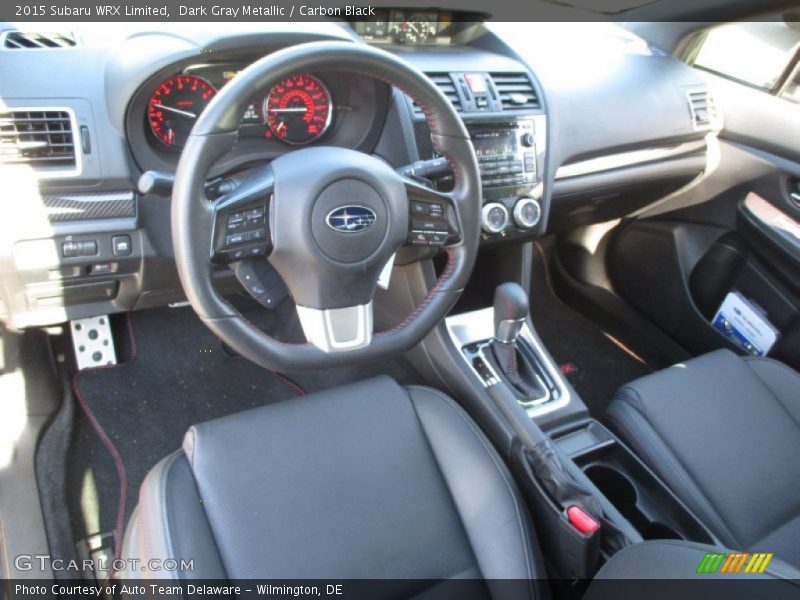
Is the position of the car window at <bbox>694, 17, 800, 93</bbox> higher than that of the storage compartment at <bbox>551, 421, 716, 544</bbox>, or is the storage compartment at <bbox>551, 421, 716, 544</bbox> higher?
the car window at <bbox>694, 17, 800, 93</bbox>

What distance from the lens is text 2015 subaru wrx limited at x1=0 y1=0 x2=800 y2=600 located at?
→ 1.13 meters

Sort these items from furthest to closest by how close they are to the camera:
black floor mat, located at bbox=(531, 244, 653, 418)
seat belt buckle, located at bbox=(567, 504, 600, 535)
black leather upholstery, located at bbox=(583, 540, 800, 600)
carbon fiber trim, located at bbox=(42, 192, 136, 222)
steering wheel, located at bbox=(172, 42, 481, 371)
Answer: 1. black floor mat, located at bbox=(531, 244, 653, 418)
2. carbon fiber trim, located at bbox=(42, 192, 136, 222)
3. seat belt buckle, located at bbox=(567, 504, 600, 535)
4. steering wheel, located at bbox=(172, 42, 481, 371)
5. black leather upholstery, located at bbox=(583, 540, 800, 600)

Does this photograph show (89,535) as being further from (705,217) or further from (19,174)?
(705,217)

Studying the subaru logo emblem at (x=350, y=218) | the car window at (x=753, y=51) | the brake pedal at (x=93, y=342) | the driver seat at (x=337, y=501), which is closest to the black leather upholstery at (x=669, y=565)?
the driver seat at (x=337, y=501)

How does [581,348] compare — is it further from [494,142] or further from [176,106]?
[176,106]

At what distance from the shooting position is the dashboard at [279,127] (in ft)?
4.38

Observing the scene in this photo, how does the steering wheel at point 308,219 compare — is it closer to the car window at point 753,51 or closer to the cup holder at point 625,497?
the cup holder at point 625,497

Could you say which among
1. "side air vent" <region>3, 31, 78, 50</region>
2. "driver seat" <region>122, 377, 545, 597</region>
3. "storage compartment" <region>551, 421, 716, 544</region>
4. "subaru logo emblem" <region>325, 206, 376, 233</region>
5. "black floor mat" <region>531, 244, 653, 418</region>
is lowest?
"black floor mat" <region>531, 244, 653, 418</region>

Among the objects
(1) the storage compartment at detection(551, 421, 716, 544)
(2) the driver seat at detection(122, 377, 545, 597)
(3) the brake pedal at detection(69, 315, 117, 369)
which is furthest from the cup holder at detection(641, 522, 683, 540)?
(3) the brake pedal at detection(69, 315, 117, 369)

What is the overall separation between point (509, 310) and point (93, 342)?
124 centimetres

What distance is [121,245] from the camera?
4.84ft

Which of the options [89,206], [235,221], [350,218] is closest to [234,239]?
[235,221]

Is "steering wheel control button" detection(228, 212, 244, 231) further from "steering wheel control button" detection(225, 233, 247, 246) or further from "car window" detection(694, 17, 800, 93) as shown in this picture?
"car window" detection(694, 17, 800, 93)

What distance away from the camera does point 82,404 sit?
1.92 m
